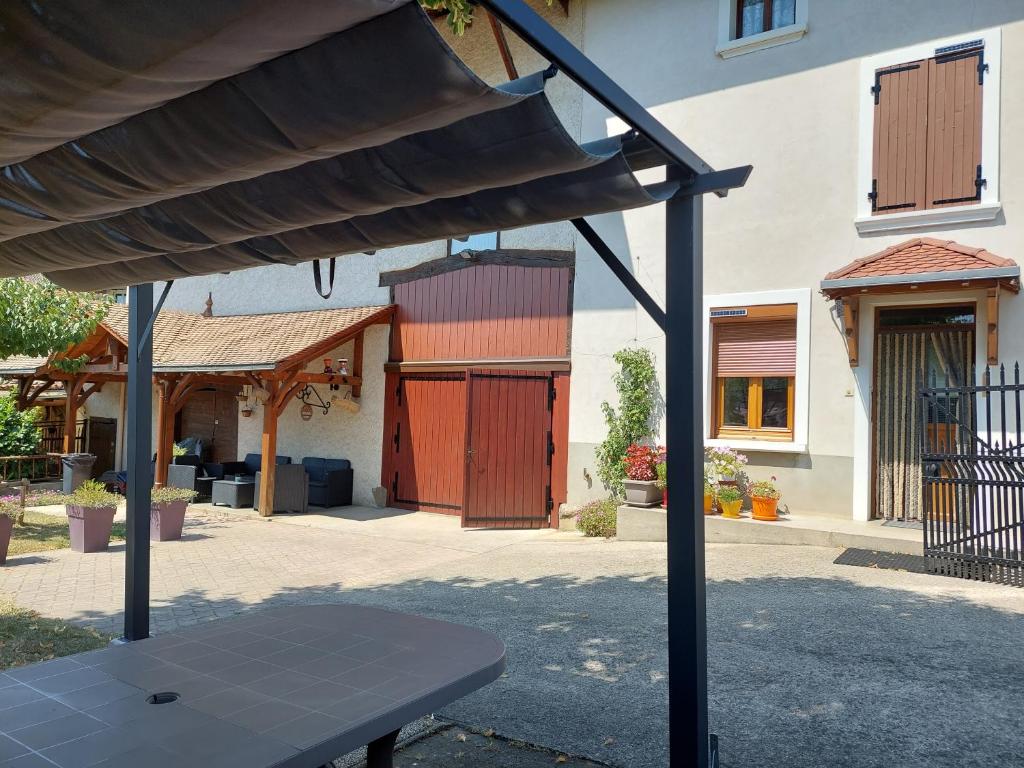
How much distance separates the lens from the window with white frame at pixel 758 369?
8836mm

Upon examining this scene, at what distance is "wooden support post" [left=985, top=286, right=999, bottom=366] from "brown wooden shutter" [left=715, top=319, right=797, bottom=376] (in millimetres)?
1990

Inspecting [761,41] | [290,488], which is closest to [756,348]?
[761,41]

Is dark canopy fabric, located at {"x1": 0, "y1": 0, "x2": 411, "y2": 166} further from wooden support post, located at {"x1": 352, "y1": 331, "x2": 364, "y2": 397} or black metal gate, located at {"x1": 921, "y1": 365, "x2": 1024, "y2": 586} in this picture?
wooden support post, located at {"x1": 352, "y1": 331, "x2": 364, "y2": 397}

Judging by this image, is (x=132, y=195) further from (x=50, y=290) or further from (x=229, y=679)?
(x=50, y=290)

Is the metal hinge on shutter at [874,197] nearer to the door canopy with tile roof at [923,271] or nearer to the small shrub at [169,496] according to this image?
the door canopy with tile roof at [923,271]

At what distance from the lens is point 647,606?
5.91 m

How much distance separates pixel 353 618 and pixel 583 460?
7.29 m

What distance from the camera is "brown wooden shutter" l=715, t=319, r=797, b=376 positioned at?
29.9 feet

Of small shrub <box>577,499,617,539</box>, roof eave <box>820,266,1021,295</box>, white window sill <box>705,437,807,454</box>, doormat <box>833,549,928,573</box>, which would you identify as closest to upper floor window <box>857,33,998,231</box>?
roof eave <box>820,266,1021,295</box>

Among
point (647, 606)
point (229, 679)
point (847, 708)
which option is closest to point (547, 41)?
point (229, 679)

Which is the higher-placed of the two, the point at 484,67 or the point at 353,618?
the point at 484,67

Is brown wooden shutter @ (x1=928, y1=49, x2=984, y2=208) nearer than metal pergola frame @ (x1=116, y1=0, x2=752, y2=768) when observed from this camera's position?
No

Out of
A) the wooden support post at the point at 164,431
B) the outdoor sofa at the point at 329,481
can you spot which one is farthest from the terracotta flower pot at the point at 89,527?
the wooden support post at the point at 164,431

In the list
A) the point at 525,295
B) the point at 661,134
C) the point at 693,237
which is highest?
the point at 525,295
